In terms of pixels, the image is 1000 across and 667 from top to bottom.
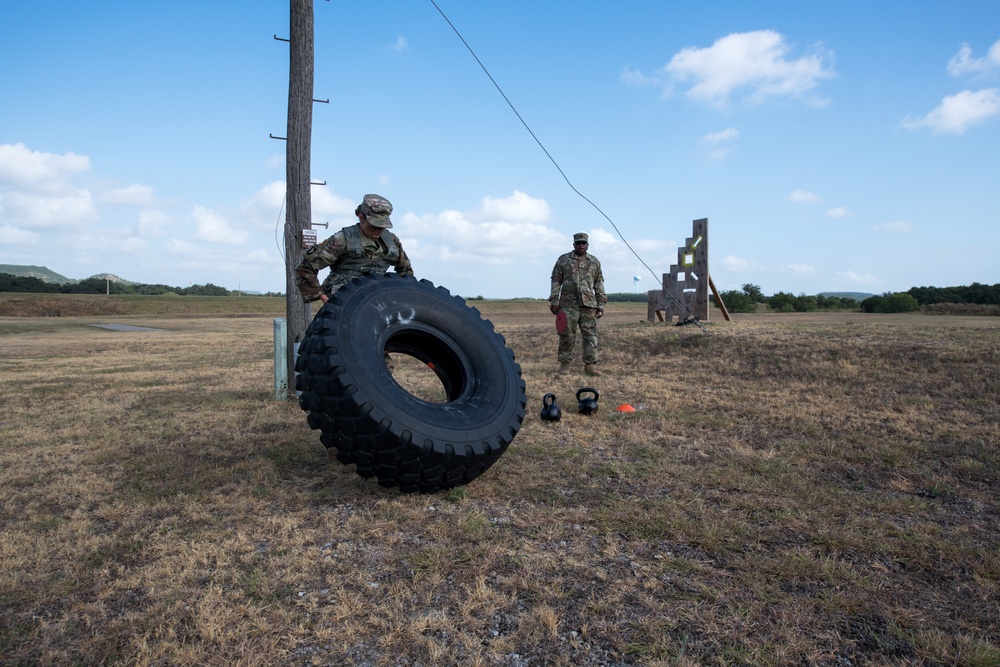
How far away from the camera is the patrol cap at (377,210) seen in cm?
509

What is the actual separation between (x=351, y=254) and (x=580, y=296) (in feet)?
15.5

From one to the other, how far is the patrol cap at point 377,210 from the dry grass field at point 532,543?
2023mm

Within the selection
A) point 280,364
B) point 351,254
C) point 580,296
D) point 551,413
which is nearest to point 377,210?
point 351,254

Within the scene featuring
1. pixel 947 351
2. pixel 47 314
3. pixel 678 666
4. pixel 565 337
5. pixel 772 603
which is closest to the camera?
pixel 678 666

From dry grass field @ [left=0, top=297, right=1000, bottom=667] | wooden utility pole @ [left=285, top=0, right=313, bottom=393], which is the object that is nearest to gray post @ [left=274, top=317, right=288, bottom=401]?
wooden utility pole @ [left=285, top=0, right=313, bottom=393]

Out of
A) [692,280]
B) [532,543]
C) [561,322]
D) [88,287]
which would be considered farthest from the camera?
[88,287]

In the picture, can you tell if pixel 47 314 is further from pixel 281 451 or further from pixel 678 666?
pixel 678 666

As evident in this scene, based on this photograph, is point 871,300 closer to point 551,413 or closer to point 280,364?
point 551,413

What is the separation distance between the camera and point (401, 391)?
3.75 meters

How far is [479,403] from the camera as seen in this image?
160 inches

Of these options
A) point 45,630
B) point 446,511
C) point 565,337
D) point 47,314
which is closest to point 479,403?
point 446,511

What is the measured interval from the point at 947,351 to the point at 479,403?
26.1 feet

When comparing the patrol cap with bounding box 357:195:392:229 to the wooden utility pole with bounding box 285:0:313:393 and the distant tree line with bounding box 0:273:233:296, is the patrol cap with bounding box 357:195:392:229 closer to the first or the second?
the wooden utility pole with bounding box 285:0:313:393

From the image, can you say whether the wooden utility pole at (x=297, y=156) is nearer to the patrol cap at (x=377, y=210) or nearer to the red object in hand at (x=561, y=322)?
the patrol cap at (x=377, y=210)
